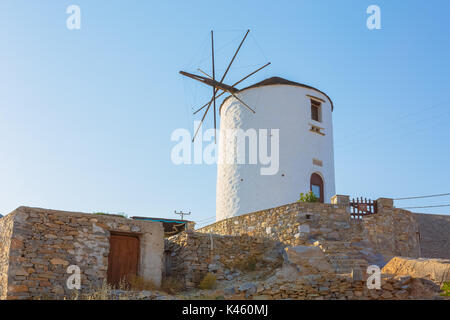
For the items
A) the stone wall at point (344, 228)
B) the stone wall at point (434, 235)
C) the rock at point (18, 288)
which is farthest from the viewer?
the stone wall at point (434, 235)

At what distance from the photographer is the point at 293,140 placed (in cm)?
A: 1802

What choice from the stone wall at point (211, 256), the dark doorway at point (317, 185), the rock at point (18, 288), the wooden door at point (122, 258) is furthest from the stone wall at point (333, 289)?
the dark doorway at point (317, 185)

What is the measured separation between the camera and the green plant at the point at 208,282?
11812mm

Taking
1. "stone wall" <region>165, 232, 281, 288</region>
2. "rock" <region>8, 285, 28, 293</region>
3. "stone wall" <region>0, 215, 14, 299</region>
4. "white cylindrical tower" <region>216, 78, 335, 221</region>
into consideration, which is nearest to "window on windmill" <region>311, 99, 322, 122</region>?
"white cylindrical tower" <region>216, 78, 335, 221</region>

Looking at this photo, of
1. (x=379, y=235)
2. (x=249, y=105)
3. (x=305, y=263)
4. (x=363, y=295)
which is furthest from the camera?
(x=249, y=105)

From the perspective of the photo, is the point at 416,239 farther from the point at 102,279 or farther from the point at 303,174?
the point at 102,279

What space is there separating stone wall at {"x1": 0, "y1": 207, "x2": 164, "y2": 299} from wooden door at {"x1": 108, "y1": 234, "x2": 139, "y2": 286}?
0.80 ft

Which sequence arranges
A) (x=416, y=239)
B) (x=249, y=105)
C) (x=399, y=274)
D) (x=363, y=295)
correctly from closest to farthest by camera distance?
(x=363, y=295), (x=399, y=274), (x=416, y=239), (x=249, y=105)

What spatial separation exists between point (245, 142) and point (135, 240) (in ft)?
25.8

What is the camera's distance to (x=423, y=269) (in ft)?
33.8

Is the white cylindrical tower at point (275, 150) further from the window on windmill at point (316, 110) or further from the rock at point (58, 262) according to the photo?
the rock at point (58, 262)

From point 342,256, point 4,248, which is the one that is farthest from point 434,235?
point 4,248

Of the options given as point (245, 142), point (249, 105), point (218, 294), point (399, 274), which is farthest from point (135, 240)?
point (249, 105)

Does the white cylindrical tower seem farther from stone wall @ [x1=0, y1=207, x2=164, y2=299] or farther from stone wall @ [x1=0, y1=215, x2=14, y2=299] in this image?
stone wall @ [x1=0, y1=215, x2=14, y2=299]
